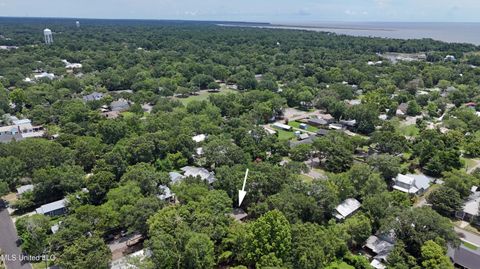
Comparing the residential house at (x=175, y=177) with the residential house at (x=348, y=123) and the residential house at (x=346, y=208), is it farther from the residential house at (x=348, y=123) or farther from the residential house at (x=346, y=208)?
the residential house at (x=348, y=123)

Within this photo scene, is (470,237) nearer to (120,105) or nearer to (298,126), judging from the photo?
(298,126)

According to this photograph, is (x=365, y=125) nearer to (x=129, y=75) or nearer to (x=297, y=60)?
(x=129, y=75)

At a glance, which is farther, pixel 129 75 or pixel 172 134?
pixel 129 75

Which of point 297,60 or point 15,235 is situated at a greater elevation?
point 297,60

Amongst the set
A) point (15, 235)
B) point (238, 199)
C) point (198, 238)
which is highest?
point (198, 238)

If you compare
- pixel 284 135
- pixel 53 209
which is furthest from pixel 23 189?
pixel 284 135


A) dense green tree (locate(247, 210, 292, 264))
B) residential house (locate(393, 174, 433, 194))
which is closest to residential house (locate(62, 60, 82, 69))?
residential house (locate(393, 174, 433, 194))

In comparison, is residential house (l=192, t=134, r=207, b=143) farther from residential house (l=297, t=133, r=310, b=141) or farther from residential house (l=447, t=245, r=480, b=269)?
residential house (l=447, t=245, r=480, b=269)

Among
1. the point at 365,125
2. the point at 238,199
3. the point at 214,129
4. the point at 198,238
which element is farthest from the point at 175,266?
the point at 365,125
